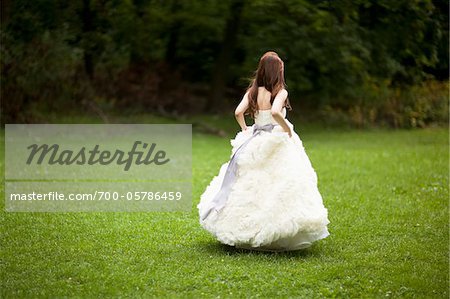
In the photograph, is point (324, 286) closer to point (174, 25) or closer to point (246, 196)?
point (246, 196)

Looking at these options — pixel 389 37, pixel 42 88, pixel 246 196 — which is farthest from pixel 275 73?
pixel 389 37

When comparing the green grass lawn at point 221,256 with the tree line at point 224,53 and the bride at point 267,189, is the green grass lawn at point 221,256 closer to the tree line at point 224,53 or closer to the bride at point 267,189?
the bride at point 267,189

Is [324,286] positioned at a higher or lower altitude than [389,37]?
higher

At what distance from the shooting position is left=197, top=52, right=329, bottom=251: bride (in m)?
7.04

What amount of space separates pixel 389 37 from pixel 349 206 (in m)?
15.6

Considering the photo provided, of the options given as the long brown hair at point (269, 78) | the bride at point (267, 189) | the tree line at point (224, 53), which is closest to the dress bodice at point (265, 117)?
the bride at point (267, 189)

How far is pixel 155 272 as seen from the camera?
6.69m

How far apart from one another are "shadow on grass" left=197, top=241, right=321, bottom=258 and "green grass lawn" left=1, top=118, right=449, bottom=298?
0.04 ft

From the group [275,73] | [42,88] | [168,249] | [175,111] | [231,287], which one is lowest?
[175,111]
